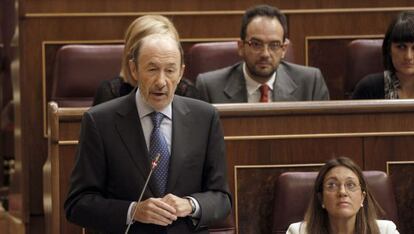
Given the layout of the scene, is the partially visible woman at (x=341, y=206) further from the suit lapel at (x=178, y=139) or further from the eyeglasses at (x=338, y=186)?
the suit lapel at (x=178, y=139)

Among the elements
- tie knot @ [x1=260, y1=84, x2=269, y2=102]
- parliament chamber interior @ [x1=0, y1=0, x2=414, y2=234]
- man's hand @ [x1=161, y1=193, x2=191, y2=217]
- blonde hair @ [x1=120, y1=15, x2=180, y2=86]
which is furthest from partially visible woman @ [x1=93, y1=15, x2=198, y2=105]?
man's hand @ [x1=161, y1=193, x2=191, y2=217]

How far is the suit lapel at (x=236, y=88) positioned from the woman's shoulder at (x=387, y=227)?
0.46m

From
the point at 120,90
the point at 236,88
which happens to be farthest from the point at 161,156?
the point at 236,88

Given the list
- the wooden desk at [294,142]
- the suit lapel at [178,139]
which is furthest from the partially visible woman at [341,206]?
the suit lapel at [178,139]

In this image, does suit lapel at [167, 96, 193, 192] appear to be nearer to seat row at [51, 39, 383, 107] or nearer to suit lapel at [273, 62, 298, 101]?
suit lapel at [273, 62, 298, 101]

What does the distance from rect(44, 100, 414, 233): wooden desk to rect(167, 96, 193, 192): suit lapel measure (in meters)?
0.25

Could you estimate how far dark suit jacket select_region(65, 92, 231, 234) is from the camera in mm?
1315

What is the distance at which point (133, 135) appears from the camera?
1.35 metres

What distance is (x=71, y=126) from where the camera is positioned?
158 cm

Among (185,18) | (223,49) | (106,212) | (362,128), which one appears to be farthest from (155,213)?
(185,18)

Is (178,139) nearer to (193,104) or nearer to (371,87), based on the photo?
(193,104)

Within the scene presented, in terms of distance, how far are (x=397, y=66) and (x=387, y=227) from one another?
470mm

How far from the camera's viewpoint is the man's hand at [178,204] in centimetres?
128

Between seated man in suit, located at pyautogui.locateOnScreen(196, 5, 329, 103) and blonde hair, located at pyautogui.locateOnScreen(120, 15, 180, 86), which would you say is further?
seated man in suit, located at pyautogui.locateOnScreen(196, 5, 329, 103)
